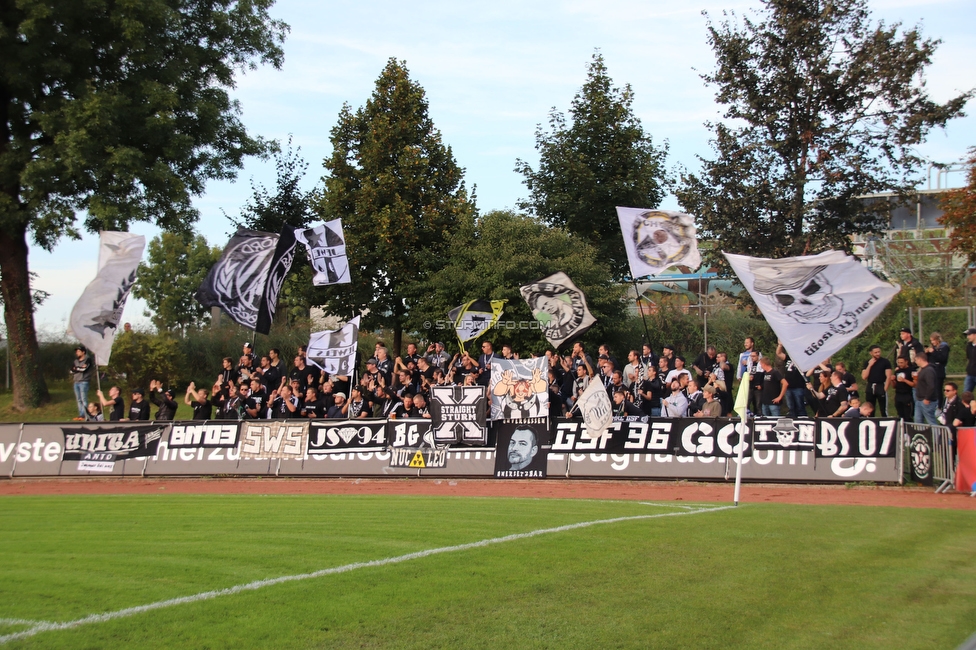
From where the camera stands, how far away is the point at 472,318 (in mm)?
23844

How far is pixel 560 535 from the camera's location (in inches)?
400

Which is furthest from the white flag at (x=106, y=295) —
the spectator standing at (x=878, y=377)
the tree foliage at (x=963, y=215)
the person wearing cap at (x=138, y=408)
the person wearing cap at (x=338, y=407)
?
the tree foliage at (x=963, y=215)

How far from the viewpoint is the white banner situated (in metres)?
19.3

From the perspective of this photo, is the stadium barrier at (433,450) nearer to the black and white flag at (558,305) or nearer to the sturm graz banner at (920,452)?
the sturm graz banner at (920,452)

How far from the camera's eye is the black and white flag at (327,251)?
73.3 feet

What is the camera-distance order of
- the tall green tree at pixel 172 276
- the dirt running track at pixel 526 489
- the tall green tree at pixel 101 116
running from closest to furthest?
1. the dirt running track at pixel 526 489
2. the tall green tree at pixel 101 116
3. the tall green tree at pixel 172 276

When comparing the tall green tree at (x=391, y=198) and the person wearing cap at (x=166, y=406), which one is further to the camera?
the tall green tree at (x=391, y=198)

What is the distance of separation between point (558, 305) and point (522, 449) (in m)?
4.14

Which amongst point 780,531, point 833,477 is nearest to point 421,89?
point 833,477

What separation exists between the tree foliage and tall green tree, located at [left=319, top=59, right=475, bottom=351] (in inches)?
593

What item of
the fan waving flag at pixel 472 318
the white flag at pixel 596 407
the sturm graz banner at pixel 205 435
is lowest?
the sturm graz banner at pixel 205 435

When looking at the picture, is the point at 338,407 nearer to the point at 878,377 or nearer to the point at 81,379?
the point at 81,379

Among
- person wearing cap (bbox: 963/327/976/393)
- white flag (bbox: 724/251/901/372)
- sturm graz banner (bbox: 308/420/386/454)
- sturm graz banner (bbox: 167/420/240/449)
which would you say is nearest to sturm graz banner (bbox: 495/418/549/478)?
sturm graz banner (bbox: 308/420/386/454)

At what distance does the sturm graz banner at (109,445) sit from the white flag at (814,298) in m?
13.9
